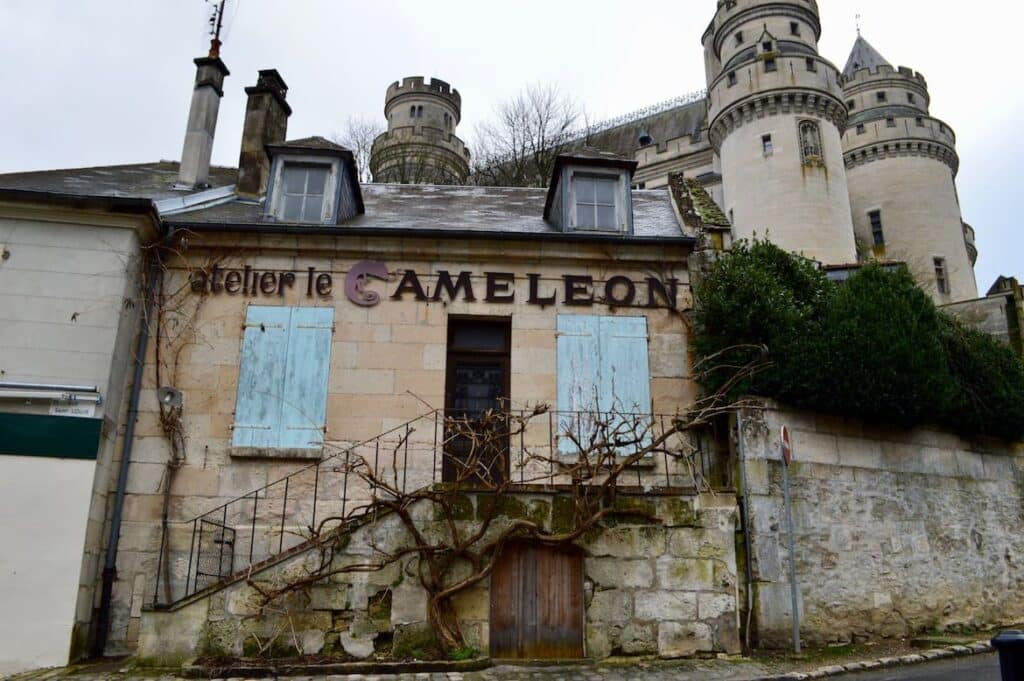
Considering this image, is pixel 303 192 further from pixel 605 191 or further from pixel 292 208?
pixel 605 191

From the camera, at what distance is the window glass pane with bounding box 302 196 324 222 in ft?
34.6

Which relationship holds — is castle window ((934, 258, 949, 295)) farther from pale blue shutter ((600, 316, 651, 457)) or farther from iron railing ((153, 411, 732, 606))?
iron railing ((153, 411, 732, 606))

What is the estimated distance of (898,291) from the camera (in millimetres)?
9820

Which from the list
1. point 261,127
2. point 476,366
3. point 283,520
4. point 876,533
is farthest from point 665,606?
point 261,127

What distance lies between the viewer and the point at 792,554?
8.11 metres

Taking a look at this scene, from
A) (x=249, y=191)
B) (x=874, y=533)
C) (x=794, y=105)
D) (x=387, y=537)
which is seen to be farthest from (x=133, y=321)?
(x=794, y=105)

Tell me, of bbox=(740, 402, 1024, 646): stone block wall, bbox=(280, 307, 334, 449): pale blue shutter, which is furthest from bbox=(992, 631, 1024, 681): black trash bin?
bbox=(280, 307, 334, 449): pale blue shutter

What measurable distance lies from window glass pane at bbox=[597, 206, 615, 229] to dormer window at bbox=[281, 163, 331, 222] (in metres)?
3.84

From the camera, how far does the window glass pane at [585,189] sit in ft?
35.4

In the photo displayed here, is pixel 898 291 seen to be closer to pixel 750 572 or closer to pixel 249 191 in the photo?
pixel 750 572

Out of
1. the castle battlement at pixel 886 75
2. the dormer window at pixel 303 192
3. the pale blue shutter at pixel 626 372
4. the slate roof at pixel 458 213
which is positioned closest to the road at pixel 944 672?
the pale blue shutter at pixel 626 372

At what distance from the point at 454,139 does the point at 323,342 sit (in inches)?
1277

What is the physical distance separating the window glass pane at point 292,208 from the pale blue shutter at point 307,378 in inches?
61.7

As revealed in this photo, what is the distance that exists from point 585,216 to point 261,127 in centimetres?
588
